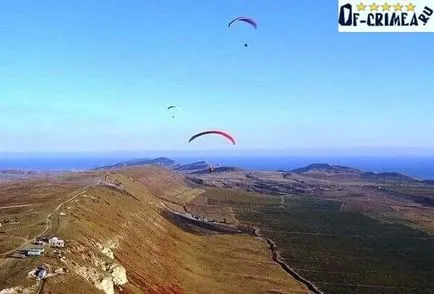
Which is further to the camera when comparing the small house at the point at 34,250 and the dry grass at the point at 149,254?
the dry grass at the point at 149,254

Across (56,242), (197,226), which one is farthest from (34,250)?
(197,226)

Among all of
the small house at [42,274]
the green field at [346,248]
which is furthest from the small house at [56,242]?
the green field at [346,248]

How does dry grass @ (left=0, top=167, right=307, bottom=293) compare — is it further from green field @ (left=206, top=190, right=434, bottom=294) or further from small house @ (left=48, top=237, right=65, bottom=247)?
green field @ (left=206, top=190, right=434, bottom=294)

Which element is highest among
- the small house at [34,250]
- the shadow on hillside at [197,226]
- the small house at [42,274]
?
the small house at [34,250]

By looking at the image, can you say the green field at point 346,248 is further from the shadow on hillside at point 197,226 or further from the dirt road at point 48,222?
the dirt road at point 48,222

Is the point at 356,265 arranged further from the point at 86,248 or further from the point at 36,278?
the point at 36,278

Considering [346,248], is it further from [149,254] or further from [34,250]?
[34,250]

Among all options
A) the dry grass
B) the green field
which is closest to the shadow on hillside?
the dry grass

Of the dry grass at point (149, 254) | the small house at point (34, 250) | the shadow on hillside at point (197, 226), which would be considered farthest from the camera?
the shadow on hillside at point (197, 226)

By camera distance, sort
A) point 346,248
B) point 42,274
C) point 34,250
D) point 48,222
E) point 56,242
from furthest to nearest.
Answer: point 346,248, point 48,222, point 56,242, point 34,250, point 42,274
